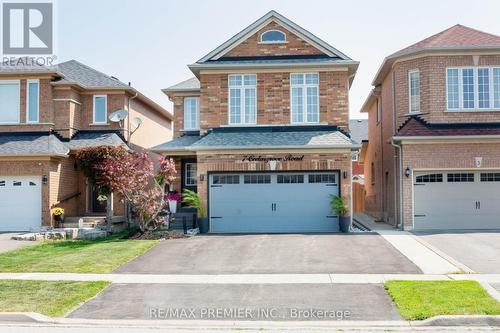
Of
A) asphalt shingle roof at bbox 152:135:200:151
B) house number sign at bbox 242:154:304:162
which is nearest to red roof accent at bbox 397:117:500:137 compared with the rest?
house number sign at bbox 242:154:304:162

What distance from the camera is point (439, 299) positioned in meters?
8.88

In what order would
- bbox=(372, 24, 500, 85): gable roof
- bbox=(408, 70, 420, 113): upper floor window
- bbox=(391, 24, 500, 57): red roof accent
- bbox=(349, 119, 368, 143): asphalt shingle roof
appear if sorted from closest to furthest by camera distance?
bbox=(372, 24, 500, 85): gable roof → bbox=(391, 24, 500, 57): red roof accent → bbox=(408, 70, 420, 113): upper floor window → bbox=(349, 119, 368, 143): asphalt shingle roof

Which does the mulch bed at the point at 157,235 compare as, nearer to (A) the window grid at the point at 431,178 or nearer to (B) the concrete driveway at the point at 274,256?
(B) the concrete driveway at the point at 274,256

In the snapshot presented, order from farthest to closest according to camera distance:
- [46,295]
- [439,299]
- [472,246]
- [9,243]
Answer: [9,243] → [472,246] → [46,295] → [439,299]

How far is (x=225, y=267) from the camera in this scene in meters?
12.4

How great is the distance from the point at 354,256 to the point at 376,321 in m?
5.38

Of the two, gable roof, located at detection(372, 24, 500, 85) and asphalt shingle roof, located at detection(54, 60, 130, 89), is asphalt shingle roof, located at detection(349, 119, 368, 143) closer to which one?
gable roof, located at detection(372, 24, 500, 85)

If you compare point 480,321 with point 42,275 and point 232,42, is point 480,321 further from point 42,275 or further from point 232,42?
point 232,42

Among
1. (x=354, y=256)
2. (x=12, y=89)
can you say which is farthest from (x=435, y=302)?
(x=12, y=89)

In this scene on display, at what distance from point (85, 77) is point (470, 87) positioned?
55.2 ft

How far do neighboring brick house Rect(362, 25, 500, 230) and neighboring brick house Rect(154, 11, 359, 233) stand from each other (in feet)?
7.21

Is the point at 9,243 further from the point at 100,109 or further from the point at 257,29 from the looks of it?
the point at 257,29

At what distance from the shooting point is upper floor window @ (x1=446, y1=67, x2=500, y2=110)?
18719 mm

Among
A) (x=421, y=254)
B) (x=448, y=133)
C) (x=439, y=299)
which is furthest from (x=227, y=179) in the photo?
(x=439, y=299)
